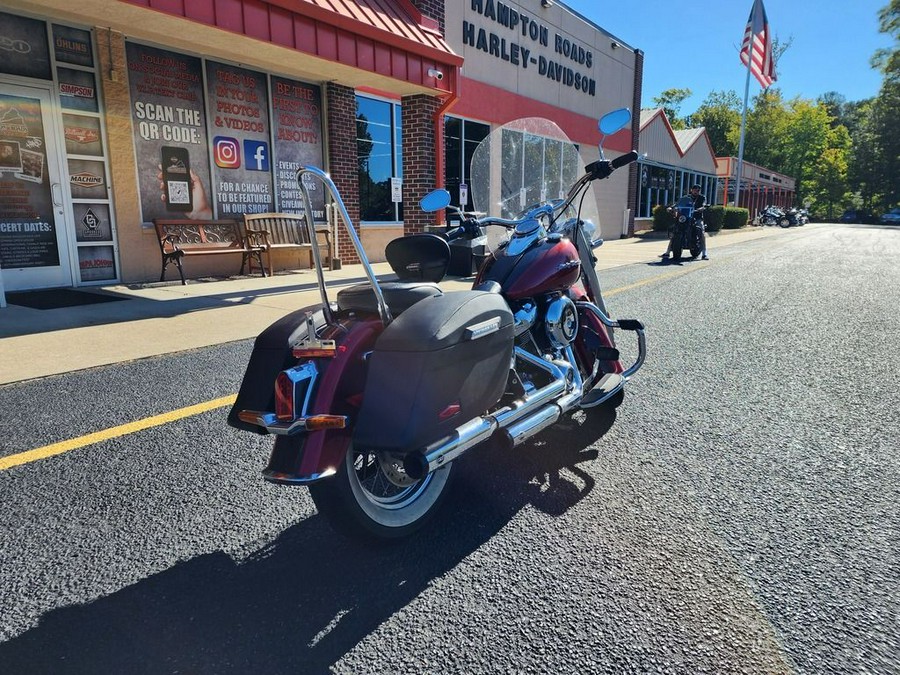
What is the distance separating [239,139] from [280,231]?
5.49 feet

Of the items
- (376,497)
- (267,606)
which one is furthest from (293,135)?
(267,606)

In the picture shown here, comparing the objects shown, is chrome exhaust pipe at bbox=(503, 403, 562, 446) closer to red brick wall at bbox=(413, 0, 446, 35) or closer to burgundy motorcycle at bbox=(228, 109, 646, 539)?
burgundy motorcycle at bbox=(228, 109, 646, 539)

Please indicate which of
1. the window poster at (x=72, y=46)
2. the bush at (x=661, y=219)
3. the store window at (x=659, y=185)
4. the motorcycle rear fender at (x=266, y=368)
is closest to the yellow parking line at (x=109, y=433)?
the motorcycle rear fender at (x=266, y=368)

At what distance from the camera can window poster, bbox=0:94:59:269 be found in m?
7.88

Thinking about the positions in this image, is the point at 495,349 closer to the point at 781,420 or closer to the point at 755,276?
the point at 781,420

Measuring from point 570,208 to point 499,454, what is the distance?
154 centimetres

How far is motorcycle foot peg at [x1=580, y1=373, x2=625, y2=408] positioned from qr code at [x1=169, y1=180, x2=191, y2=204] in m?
8.45

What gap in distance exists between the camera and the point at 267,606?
1998mm

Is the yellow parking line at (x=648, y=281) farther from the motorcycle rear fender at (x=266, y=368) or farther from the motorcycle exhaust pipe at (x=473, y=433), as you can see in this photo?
the motorcycle rear fender at (x=266, y=368)

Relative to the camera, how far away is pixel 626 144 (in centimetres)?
2466

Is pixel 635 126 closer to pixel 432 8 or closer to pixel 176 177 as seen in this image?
pixel 432 8

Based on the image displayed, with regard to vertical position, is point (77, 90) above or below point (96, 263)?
above

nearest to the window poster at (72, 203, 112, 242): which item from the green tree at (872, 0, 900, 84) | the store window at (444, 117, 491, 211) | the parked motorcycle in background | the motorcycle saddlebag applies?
the motorcycle saddlebag

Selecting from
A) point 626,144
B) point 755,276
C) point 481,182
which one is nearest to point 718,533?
point 481,182
